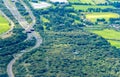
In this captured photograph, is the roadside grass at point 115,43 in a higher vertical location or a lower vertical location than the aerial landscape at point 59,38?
lower

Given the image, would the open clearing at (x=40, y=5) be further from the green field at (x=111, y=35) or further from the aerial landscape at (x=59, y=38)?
the green field at (x=111, y=35)

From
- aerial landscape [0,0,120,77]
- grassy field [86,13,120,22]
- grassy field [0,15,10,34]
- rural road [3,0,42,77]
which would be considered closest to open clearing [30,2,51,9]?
aerial landscape [0,0,120,77]

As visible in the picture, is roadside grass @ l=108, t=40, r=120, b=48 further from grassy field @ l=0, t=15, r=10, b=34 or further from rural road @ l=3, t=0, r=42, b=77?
grassy field @ l=0, t=15, r=10, b=34

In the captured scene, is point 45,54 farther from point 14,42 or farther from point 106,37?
point 106,37

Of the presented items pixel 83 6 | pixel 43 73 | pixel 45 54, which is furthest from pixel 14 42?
pixel 83 6

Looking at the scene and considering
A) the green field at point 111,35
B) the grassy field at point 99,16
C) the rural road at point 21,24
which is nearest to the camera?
the rural road at point 21,24

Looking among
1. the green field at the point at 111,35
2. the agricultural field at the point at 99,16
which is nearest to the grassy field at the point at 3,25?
the green field at the point at 111,35

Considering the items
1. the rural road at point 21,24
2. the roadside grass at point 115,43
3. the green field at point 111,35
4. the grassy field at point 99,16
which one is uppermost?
the rural road at point 21,24

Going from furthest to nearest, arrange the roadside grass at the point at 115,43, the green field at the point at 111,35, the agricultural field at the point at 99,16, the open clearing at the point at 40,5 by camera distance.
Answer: the open clearing at the point at 40,5, the agricultural field at the point at 99,16, the green field at the point at 111,35, the roadside grass at the point at 115,43

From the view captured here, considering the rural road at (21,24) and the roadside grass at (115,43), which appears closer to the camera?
the rural road at (21,24)
